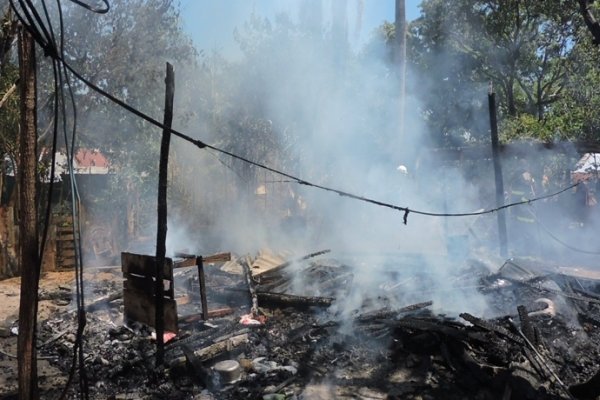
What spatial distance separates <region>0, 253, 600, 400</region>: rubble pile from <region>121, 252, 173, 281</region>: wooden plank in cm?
123

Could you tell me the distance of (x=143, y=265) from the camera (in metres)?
6.86

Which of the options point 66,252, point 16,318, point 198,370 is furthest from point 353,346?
point 66,252

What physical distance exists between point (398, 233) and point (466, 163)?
545cm

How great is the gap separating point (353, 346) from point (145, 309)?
3.40 metres

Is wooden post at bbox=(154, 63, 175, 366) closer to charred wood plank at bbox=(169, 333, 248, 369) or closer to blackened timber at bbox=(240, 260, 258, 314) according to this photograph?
charred wood plank at bbox=(169, 333, 248, 369)

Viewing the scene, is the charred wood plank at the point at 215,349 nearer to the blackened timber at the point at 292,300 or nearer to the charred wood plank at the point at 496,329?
the blackened timber at the point at 292,300

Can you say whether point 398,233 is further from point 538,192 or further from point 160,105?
point 160,105

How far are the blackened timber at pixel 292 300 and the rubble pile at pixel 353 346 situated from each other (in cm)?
2

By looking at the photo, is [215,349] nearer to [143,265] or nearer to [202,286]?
[202,286]

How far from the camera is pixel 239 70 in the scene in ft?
72.6

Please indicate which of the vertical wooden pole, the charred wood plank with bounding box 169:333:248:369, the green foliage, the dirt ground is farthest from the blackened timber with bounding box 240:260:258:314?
the green foliage

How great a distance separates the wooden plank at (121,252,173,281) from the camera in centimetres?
644

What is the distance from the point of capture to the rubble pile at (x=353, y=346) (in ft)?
19.4

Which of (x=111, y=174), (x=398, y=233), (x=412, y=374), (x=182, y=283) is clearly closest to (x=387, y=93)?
(x=398, y=233)
